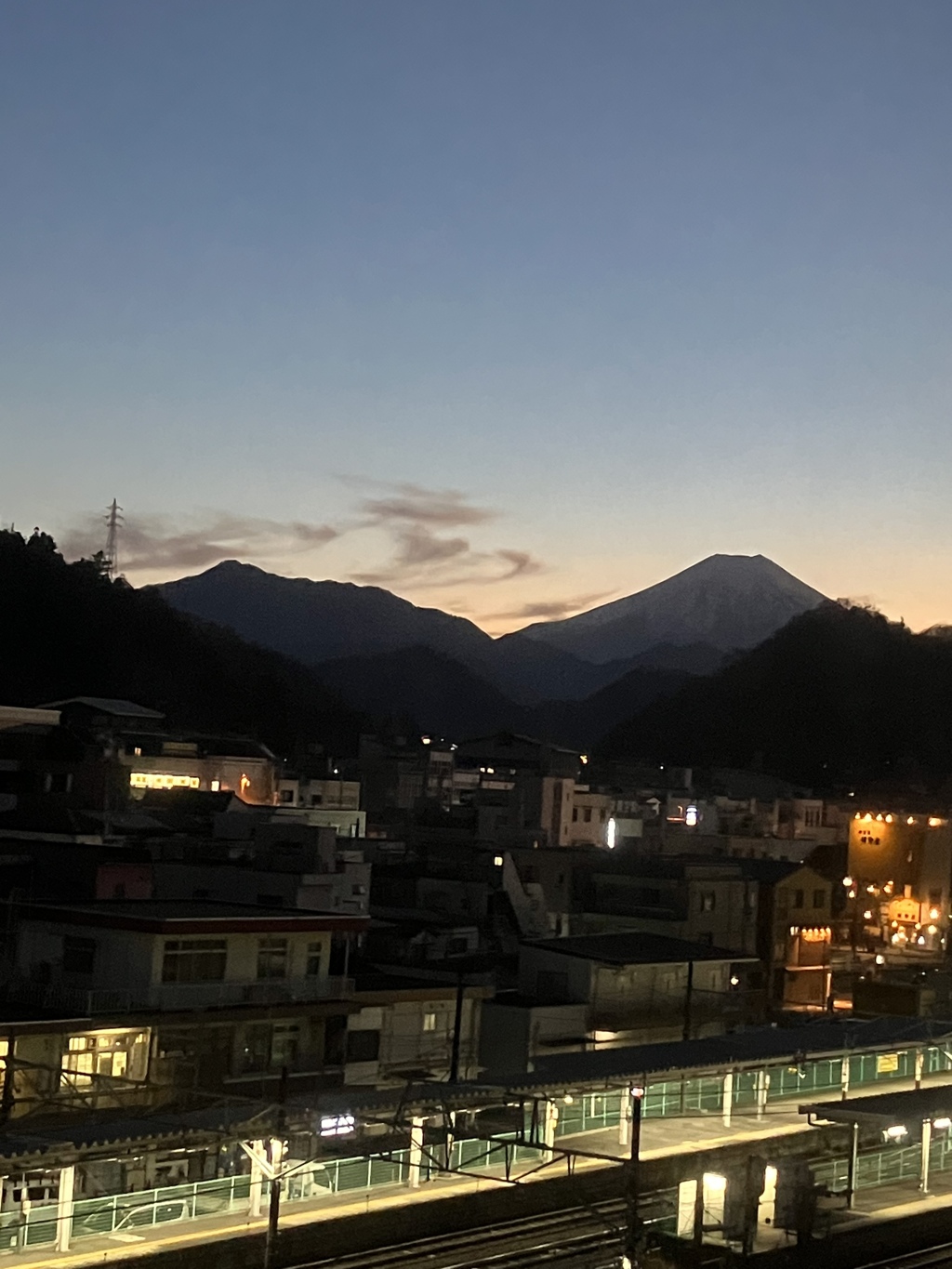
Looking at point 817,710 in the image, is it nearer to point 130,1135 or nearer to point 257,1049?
point 257,1049

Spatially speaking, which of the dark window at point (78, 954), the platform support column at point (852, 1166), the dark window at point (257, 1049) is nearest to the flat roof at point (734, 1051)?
the platform support column at point (852, 1166)

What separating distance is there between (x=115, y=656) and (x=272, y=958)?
30.2 m

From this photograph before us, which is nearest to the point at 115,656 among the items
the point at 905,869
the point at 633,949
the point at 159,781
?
the point at 159,781

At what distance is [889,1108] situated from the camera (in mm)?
10438

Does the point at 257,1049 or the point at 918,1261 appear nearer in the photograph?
the point at 918,1261

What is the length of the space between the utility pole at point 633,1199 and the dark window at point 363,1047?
4774mm

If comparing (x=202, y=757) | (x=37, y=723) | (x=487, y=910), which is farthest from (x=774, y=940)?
(x=37, y=723)

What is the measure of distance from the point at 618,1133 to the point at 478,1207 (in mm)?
1923

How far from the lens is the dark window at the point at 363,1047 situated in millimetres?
13477

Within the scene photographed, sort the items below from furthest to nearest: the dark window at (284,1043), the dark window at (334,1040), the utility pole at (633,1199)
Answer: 1. the dark window at (334,1040)
2. the dark window at (284,1043)
3. the utility pole at (633,1199)

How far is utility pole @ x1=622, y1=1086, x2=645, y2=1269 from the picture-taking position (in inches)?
323

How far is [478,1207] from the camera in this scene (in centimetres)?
874

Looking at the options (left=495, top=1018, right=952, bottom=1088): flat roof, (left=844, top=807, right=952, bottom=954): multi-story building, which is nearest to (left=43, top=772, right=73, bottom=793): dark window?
(left=495, top=1018, right=952, bottom=1088): flat roof

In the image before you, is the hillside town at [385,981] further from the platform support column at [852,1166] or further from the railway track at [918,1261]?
the railway track at [918,1261]
